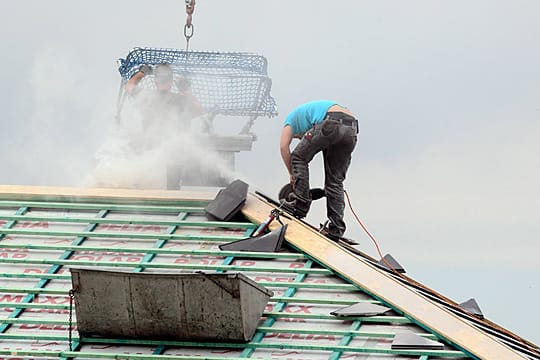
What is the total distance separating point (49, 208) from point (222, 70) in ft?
15.4

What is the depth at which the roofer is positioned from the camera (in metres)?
8.89

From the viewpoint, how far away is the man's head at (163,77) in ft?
34.6

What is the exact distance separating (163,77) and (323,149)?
2.60m

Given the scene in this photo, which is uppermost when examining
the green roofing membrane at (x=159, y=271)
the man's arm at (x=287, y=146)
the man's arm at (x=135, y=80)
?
the man's arm at (x=135, y=80)

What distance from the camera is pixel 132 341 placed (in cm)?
654

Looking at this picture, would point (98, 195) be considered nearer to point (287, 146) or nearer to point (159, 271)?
point (159, 271)

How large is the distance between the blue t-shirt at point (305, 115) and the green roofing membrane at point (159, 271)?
1.39 metres

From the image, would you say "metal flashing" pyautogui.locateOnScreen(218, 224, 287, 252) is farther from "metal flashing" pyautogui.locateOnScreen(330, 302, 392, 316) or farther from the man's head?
the man's head

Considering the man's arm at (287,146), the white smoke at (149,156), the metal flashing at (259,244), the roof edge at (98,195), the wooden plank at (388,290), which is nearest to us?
the wooden plank at (388,290)

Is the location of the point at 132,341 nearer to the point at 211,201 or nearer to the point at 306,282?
the point at 306,282

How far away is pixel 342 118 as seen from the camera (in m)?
8.96

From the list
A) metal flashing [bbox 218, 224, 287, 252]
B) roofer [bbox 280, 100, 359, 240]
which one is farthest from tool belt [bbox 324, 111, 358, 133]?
metal flashing [bbox 218, 224, 287, 252]

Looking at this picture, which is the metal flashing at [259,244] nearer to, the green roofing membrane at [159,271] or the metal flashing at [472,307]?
the green roofing membrane at [159,271]

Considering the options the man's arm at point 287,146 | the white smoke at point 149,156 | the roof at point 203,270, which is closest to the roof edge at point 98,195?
the roof at point 203,270
